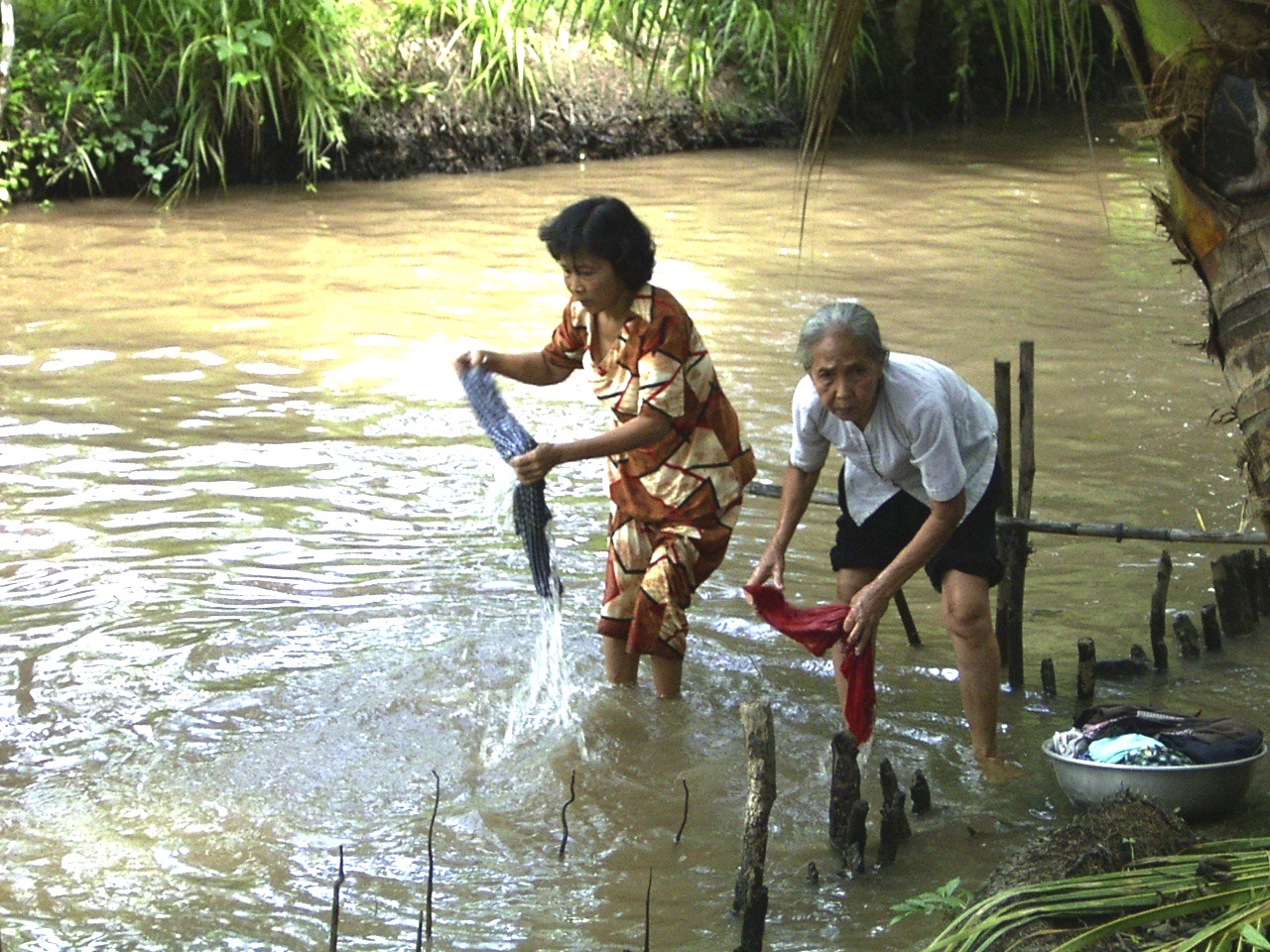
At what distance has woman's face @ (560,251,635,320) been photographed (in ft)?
13.6

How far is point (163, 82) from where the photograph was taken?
1248cm

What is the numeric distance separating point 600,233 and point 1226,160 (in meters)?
1.64

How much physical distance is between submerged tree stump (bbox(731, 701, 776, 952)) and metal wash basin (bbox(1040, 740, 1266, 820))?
1032mm

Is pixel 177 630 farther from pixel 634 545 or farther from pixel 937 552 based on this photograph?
pixel 937 552

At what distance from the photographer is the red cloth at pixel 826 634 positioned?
12.7 ft

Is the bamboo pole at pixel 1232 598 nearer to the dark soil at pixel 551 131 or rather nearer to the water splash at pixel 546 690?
the water splash at pixel 546 690

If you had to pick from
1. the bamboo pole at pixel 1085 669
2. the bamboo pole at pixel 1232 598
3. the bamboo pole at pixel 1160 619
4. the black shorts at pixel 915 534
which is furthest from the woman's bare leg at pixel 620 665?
the bamboo pole at pixel 1232 598

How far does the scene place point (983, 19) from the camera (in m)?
16.3

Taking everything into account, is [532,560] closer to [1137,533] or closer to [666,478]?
[666,478]

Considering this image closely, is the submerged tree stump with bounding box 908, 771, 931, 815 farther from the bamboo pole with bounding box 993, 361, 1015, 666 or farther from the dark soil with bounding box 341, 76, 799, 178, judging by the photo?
the dark soil with bounding box 341, 76, 799, 178

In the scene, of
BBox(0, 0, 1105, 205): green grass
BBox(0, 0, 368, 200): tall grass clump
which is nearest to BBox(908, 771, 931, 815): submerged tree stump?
BBox(0, 0, 1105, 205): green grass

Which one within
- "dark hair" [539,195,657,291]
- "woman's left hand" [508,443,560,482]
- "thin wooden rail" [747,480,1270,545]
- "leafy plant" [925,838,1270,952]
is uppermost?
"dark hair" [539,195,657,291]

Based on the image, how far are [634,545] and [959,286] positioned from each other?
5.95m

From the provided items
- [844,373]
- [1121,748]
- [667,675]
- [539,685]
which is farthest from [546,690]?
[1121,748]
